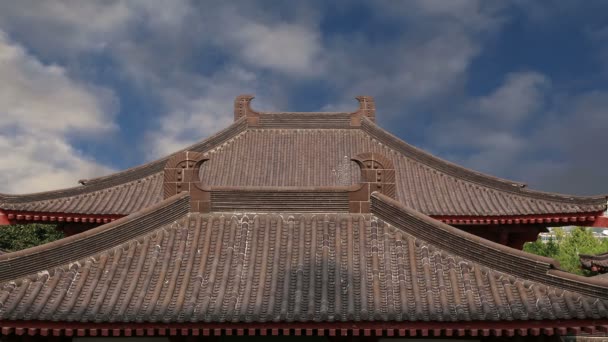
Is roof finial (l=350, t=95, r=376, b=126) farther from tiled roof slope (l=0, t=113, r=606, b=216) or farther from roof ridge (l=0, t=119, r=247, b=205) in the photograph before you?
roof ridge (l=0, t=119, r=247, b=205)

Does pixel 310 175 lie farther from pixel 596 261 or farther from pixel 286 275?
pixel 596 261

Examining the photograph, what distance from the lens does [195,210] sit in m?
9.48

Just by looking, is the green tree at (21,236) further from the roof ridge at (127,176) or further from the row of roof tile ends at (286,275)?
the row of roof tile ends at (286,275)

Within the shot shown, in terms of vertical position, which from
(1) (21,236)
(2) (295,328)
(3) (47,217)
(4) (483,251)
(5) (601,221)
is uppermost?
(1) (21,236)

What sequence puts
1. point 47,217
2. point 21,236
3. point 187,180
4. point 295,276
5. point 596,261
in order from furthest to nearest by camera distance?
point 21,236 → point 596,261 → point 47,217 → point 187,180 → point 295,276

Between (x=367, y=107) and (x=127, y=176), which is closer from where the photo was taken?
(x=127, y=176)

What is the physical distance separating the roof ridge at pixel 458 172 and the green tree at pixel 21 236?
33025 mm

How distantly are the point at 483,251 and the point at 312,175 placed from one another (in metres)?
6.89

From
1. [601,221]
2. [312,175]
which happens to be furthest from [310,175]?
[601,221]

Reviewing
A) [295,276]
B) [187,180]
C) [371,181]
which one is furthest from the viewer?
[187,180]

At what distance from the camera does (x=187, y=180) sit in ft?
31.4

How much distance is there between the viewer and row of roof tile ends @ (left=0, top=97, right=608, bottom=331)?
7055 millimetres

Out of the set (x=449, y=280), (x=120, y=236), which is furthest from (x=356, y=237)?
(x=120, y=236)

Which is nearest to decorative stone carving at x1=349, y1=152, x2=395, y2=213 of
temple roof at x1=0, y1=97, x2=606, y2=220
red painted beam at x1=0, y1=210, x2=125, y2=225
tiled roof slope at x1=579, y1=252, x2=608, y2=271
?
temple roof at x1=0, y1=97, x2=606, y2=220
